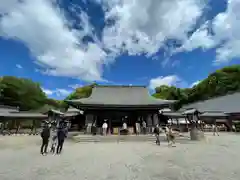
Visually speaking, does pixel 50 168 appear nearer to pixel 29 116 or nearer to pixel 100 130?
pixel 100 130

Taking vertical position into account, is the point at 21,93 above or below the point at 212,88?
below

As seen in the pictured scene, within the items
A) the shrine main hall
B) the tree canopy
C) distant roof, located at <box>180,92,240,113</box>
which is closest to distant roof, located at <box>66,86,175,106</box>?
the shrine main hall

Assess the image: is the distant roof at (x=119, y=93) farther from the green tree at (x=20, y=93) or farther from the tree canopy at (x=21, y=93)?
the green tree at (x=20, y=93)

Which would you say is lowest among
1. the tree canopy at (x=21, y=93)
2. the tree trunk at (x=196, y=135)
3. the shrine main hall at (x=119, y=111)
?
the tree trunk at (x=196, y=135)

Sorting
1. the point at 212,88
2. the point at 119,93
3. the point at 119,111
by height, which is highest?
the point at 212,88

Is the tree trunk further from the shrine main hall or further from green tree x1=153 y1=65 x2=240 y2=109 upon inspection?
green tree x1=153 y1=65 x2=240 y2=109

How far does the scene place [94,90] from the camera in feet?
86.0

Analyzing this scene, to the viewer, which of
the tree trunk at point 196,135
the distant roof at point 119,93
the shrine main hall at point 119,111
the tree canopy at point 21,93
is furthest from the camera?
the tree canopy at point 21,93

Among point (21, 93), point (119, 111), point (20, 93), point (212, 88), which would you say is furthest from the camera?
point (212, 88)

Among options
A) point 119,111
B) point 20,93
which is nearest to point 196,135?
point 119,111

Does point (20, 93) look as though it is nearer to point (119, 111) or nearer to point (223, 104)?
point (119, 111)

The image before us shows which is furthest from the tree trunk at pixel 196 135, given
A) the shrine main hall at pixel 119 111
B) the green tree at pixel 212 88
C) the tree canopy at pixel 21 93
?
the tree canopy at pixel 21 93

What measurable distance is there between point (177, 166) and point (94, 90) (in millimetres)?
20723

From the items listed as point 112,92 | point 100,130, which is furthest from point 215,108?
point 100,130
